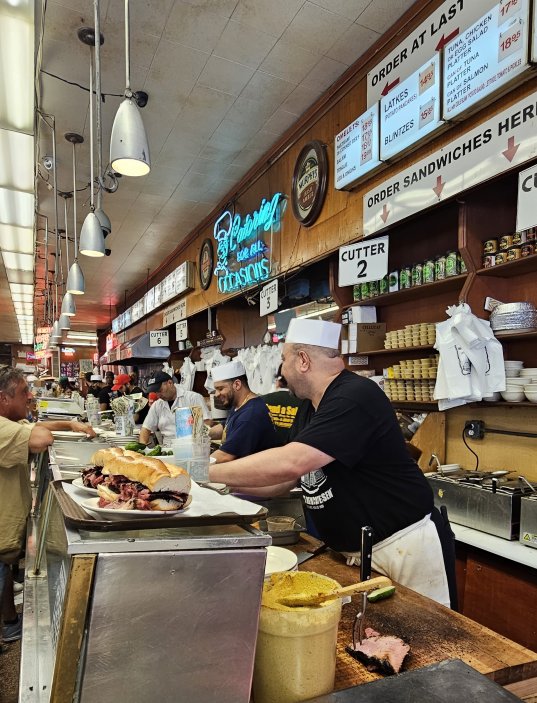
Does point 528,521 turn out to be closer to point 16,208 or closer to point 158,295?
point 16,208

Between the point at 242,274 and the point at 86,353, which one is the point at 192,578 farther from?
the point at 86,353

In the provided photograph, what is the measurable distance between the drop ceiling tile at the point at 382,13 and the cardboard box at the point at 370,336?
220 centimetres

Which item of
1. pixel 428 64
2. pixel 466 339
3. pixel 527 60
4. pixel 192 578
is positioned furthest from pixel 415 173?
pixel 192 578

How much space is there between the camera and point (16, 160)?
→ 411cm

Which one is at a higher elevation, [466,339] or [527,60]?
[527,60]

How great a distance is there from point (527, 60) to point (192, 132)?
342cm

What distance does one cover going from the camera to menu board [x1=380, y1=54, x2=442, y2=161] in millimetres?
3051

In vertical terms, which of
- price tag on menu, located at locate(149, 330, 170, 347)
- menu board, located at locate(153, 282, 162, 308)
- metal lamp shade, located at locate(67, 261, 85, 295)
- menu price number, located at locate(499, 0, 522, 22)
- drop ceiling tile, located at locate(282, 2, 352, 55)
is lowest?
price tag on menu, located at locate(149, 330, 170, 347)

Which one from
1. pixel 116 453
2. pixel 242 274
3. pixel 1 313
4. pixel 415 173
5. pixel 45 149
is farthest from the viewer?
pixel 1 313

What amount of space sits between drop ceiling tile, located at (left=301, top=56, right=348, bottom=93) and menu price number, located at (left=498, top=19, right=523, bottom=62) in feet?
5.54

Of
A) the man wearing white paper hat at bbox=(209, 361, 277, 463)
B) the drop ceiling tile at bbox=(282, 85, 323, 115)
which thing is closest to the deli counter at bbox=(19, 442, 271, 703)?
the man wearing white paper hat at bbox=(209, 361, 277, 463)

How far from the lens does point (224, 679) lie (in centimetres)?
93

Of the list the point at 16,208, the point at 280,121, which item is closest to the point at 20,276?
the point at 16,208

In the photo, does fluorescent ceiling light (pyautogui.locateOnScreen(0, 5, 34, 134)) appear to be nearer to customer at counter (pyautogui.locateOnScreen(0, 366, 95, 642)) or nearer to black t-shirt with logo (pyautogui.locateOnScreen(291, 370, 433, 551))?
customer at counter (pyautogui.locateOnScreen(0, 366, 95, 642))
